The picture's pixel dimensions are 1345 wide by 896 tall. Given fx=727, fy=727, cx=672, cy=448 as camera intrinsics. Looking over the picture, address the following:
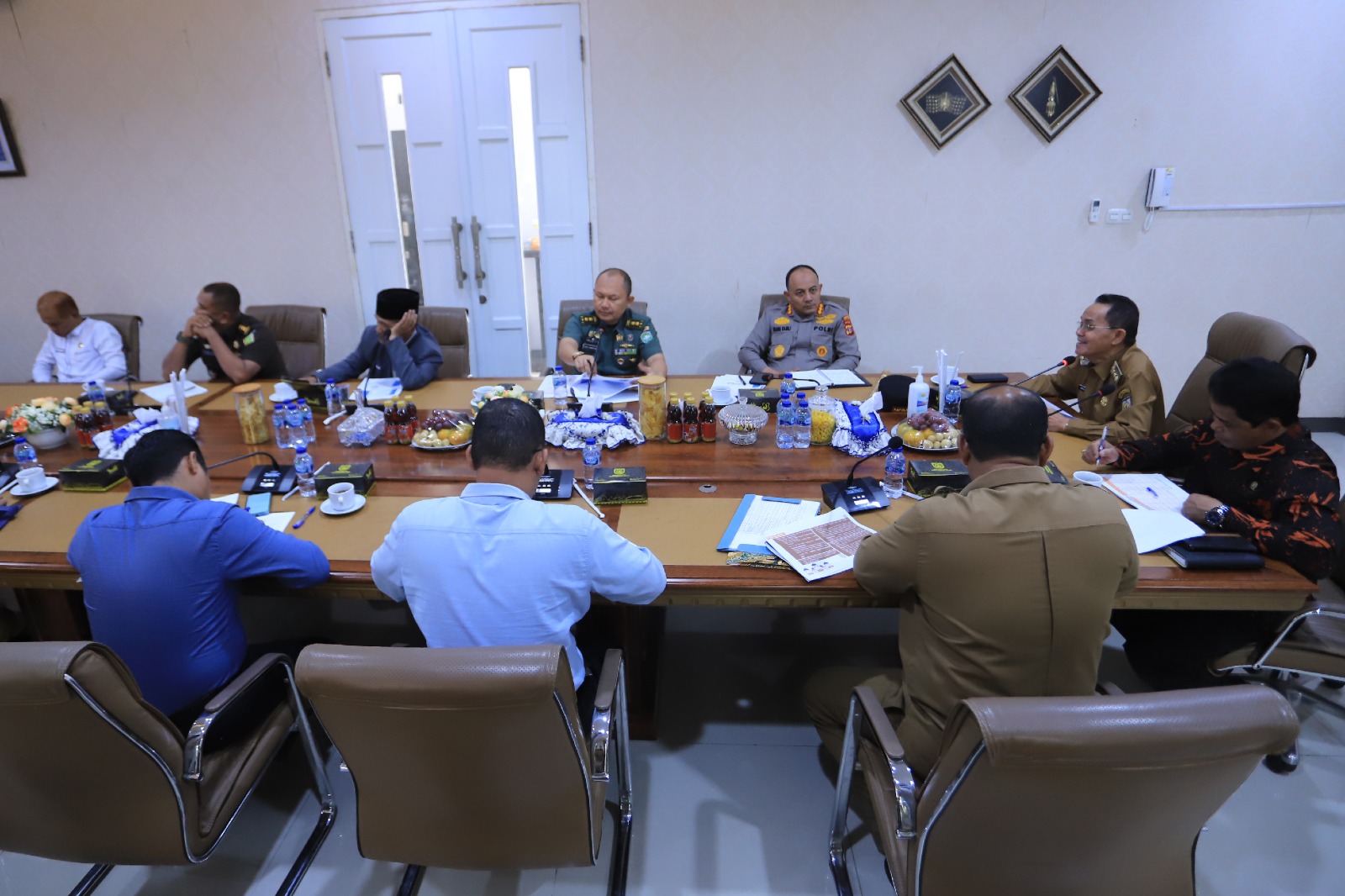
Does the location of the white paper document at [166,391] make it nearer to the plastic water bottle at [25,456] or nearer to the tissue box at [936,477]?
the plastic water bottle at [25,456]

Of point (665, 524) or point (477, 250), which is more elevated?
point (477, 250)

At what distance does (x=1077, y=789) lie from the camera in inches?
39.3

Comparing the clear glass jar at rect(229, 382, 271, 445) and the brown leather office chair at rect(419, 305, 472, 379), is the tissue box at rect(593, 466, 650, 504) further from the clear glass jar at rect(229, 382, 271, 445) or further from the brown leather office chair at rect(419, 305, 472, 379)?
the brown leather office chair at rect(419, 305, 472, 379)

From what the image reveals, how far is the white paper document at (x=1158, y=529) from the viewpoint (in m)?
1.75

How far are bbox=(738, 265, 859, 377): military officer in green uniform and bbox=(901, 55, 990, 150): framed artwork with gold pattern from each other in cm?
122

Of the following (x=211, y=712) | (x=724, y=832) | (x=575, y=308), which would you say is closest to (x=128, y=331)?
(x=575, y=308)

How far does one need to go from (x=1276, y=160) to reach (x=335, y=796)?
514 centimetres

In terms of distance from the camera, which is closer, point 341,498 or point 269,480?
point 341,498

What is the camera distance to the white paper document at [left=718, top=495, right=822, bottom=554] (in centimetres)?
179

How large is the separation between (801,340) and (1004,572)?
234 centimetres

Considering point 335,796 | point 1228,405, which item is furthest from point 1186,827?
point 335,796

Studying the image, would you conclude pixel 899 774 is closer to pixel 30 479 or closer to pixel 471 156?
pixel 30 479

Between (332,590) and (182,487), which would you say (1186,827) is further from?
(182,487)

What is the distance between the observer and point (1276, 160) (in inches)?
152
